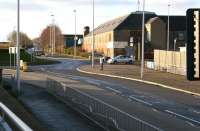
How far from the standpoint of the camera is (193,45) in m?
6.34

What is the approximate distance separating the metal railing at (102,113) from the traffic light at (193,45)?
4.43 m

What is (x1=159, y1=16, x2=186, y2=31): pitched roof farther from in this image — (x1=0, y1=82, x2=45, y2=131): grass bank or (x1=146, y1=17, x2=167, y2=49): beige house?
(x1=0, y1=82, x2=45, y2=131): grass bank

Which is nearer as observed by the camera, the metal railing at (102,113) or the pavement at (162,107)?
the metal railing at (102,113)

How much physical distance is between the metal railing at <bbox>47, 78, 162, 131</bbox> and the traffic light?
4.43 meters

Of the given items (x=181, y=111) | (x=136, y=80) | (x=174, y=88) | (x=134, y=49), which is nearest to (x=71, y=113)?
(x=181, y=111)

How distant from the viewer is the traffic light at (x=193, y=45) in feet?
20.3

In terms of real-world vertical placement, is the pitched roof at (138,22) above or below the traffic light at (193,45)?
above

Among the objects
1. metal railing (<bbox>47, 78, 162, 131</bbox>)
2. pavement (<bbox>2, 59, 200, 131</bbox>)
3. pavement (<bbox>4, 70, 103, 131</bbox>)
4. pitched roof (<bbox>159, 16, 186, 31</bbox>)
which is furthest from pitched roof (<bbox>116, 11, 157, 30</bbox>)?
metal railing (<bbox>47, 78, 162, 131</bbox>)

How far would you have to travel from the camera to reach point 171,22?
376 ft

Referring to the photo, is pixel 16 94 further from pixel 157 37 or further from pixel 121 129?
pixel 157 37

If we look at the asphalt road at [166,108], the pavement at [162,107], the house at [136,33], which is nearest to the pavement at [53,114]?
the pavement at [162,107]

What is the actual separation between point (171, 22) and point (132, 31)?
32.6 ft

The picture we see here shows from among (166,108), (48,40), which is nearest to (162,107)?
(166,108)

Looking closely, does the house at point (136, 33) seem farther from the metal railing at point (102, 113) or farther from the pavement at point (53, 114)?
the metal railing at point (102, 113)
